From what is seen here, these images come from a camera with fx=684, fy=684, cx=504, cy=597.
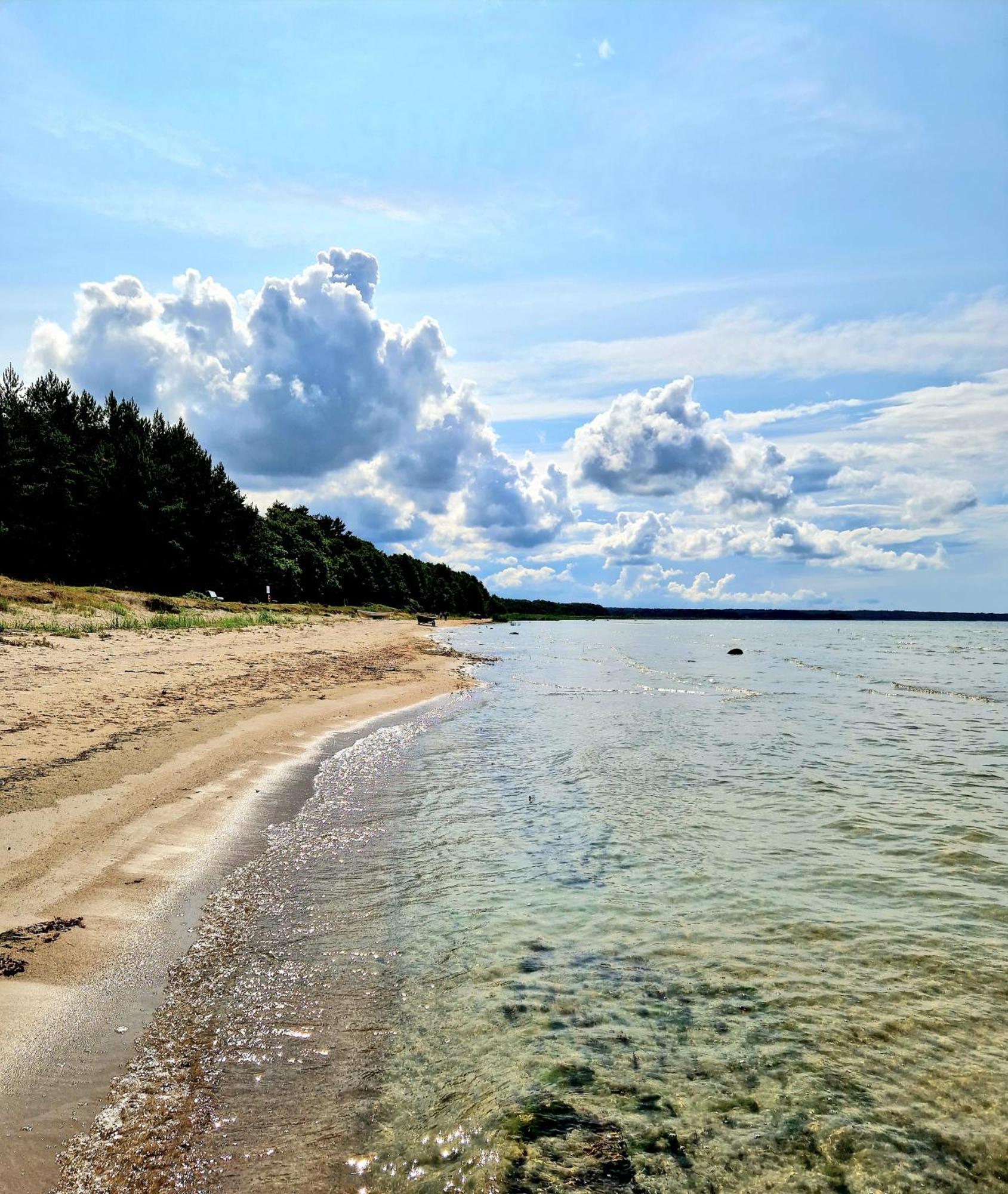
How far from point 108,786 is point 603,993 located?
7.32 metres

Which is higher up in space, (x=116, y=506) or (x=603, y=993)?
(x=116, y=506)

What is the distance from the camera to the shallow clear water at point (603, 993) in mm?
3873

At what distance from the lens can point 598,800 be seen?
1173 centimetres

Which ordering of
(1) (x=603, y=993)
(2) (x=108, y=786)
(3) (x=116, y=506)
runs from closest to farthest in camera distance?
(1) (x=603, y=993) < (2) (x=108, y=786) < (3) (x=116, y=506)

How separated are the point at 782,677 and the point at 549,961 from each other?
33127mm

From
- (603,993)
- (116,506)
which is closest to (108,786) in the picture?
(603,993)

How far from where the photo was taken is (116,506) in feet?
197

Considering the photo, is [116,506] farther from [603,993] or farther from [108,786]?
[603,993]

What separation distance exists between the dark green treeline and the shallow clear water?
2222 inches

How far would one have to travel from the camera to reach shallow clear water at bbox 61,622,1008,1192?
3.87 m

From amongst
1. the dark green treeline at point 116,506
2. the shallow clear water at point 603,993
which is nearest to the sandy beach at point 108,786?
the shallow clear water at point 603,993

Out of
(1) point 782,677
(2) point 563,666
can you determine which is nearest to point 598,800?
(1) point 782,677

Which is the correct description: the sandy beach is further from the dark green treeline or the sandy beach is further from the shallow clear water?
the dark green treeline

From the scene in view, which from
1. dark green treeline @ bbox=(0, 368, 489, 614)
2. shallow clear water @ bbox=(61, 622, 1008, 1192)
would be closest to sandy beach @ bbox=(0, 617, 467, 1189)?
shallow clear water @ bbox=(61, 622, 1008, 1192)
